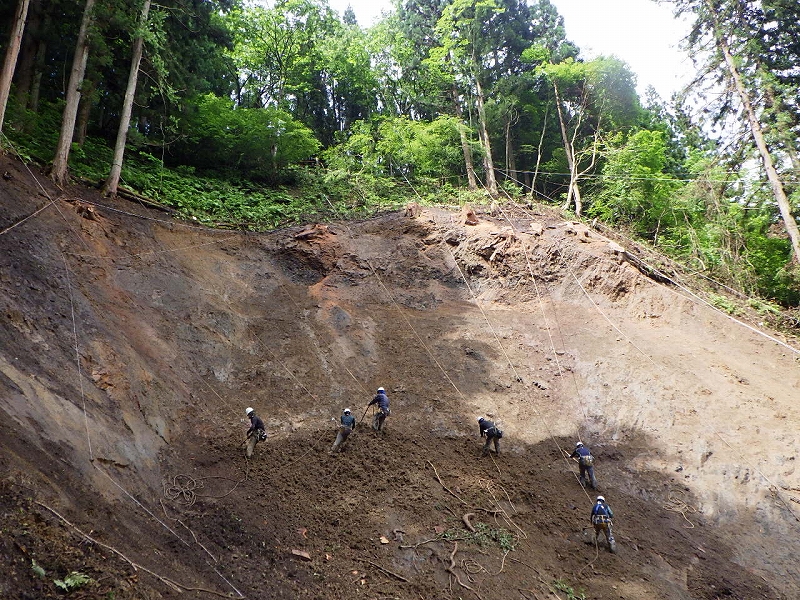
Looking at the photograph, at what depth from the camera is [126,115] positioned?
1597 centimetres

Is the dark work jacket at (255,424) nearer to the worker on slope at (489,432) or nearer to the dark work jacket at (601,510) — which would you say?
the worker on slope at (489,432)

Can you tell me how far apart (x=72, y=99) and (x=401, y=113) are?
2171 centimetres

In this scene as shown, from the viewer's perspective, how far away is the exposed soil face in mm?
7738

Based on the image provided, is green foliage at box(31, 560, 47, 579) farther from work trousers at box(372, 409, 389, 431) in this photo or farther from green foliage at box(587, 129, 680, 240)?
green foliage at box(587, 129, 680, 240)

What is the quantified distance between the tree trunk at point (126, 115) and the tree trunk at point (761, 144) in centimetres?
2010

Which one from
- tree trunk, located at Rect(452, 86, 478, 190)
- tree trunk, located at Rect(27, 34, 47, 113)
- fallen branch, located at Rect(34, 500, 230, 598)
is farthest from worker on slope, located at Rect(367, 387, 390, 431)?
tree trunk, located at Rect(452, 86, 478, 190)

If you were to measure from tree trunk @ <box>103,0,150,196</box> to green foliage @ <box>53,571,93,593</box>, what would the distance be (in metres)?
12.9

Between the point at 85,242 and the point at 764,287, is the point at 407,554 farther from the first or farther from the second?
the point at 764,287

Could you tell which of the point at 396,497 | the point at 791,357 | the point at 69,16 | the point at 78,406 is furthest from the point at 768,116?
the point at 69,16

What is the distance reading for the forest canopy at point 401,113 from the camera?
1635 cm

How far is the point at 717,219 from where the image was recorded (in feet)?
67.0

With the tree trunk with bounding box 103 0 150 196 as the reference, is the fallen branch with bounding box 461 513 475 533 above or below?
below

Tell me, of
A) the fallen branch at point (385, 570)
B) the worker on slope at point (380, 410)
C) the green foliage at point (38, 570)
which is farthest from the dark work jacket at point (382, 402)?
the green foliage at point (38, 570)

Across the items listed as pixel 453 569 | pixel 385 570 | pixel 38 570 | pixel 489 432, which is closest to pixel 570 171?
pixel 489 432
